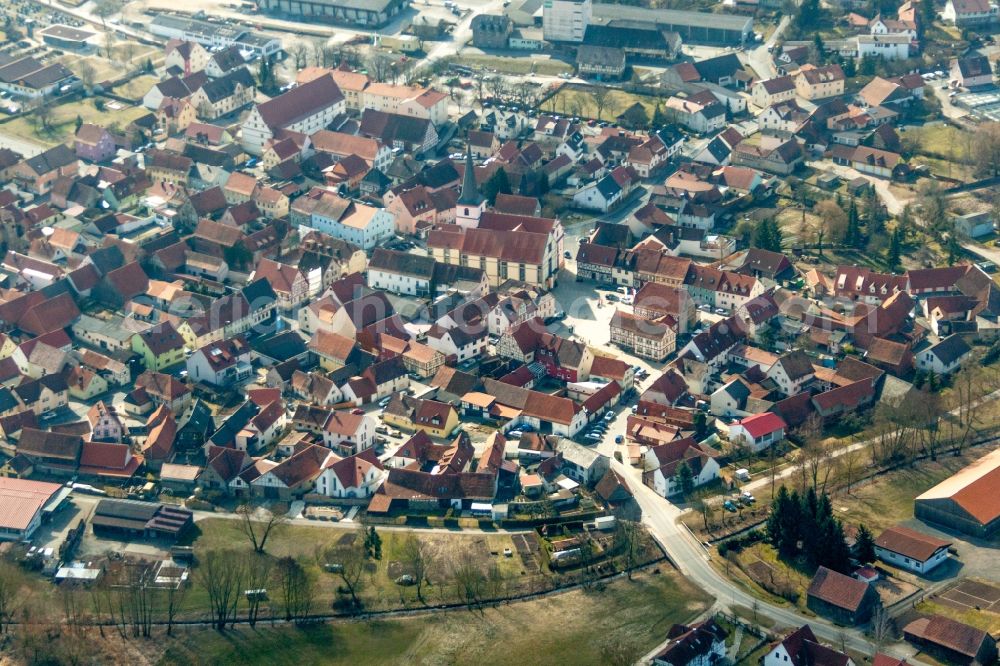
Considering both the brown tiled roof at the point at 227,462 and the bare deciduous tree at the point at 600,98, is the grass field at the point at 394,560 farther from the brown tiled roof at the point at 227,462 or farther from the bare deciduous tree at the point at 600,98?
the bare deciduous tree at the point at 600,98

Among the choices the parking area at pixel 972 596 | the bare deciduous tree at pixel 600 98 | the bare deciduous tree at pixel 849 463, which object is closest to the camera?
the parking area at pixel 972 596

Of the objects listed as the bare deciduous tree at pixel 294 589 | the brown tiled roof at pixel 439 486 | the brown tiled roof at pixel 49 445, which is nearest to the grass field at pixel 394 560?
the bare deciduous tree at pixel 294 589

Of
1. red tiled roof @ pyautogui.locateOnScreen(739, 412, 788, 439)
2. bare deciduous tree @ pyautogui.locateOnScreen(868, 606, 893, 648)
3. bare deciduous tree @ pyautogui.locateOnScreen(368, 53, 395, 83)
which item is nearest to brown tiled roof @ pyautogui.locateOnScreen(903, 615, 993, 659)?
bare deciduous tree @ pyautogui.locateOnScreen(868, 606, 893, 648)

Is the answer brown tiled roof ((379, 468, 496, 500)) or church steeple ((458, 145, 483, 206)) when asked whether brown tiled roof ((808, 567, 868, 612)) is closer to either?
brown tiled roof ((379, 468, 496, 500))

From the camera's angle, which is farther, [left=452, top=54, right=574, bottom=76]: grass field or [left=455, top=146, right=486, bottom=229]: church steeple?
[left=452, top=54, right=574, bottom=76]: grass field

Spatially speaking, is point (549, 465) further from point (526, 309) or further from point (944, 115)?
point (944, 115)
